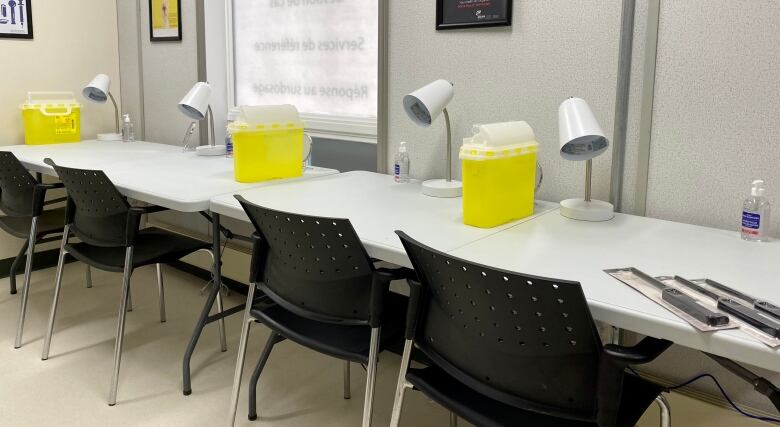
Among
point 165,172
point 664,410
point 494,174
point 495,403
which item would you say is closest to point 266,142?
point 165,172

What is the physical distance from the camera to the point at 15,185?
9.11ft

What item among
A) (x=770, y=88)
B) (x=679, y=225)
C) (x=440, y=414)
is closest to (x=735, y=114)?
(x=770, y=88)

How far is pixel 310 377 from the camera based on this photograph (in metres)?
2.51

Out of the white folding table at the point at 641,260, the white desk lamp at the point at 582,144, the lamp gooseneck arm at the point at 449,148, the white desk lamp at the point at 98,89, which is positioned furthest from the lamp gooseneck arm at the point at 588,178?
the white desk lamp at the point at 98,89

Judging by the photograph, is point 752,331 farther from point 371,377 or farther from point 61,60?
point 61,60

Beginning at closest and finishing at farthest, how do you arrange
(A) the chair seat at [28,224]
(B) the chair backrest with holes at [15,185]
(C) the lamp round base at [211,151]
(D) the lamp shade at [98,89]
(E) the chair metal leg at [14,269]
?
(B) the chair backrest with holes at [15,185]
(A) the chair seat at [28,224]
(C) the lamp round base at [211,151]
(E) the chair metal leg at [14,269]
(D) the lamp shade at [98,89]

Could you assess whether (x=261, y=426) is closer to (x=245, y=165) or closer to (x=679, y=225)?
(x=245, y=165)

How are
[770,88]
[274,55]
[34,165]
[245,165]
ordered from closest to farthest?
[770,88] < [245,165] < [34,165] < [274,55]

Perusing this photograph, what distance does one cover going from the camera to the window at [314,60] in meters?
2.94

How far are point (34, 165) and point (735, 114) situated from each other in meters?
2.83

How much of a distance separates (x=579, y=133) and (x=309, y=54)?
1822 millimetres

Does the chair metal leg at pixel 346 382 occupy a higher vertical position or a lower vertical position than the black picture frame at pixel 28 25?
lower

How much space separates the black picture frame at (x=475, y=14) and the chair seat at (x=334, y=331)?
41.4 inches

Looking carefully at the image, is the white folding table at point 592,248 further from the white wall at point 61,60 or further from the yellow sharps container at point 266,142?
the white wall at point 61,60
